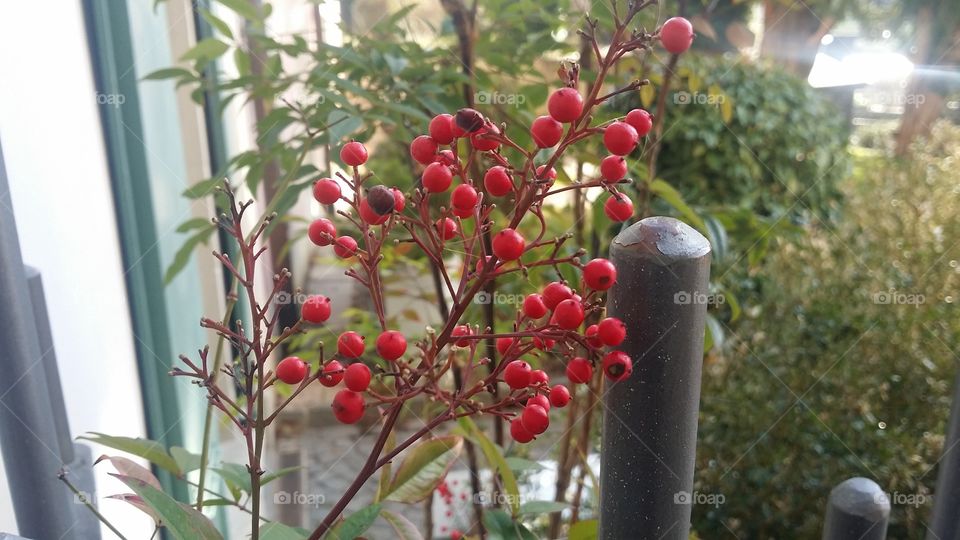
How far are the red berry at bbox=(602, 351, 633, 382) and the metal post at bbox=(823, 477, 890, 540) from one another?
0.27m

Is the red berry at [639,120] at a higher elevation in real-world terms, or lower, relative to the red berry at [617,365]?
higher

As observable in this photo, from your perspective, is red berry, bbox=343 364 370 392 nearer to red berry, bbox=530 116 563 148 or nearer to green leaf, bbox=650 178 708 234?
red berry, bbox=530 116 563 148

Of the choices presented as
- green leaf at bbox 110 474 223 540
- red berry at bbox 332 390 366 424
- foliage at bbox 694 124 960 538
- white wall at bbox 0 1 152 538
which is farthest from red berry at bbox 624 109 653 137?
foliage at bbox 694 124 960 538

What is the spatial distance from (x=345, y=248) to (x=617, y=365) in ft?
0.51

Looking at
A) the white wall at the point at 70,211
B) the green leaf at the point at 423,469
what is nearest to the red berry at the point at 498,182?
the green leaf at the point at 423,469

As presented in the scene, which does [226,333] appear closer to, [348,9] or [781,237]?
[348,9]

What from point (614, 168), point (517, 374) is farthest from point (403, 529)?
point (614, 168)

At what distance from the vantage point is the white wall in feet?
2.28

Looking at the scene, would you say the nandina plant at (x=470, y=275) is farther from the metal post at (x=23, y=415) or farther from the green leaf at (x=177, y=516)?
the metal post at (x=23, y=415)

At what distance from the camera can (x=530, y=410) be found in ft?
1.25

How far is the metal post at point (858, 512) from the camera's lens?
51 centimetres

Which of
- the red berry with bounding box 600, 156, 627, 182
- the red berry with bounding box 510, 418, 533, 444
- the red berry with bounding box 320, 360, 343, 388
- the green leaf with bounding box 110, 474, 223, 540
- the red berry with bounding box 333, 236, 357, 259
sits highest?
the red berry with bounding box 600, 156, 627, 182

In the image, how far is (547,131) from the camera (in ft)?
1.17

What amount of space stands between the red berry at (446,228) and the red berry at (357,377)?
0.08 metres
